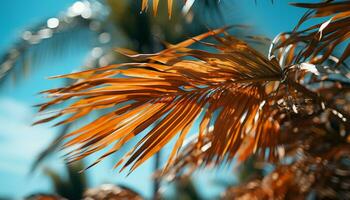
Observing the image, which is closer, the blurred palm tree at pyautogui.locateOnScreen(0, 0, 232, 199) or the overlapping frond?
the overlapping frond

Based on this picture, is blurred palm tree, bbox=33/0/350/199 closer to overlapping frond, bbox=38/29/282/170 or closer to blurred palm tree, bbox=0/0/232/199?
overlapping frond, bbox=38/29/282/170

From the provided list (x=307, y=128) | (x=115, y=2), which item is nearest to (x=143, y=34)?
(x=115, y=2)

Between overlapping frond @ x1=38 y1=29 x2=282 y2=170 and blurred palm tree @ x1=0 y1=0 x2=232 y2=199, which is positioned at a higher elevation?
overlapping frond @ x1=38 y1=29 x2=282 y2=170

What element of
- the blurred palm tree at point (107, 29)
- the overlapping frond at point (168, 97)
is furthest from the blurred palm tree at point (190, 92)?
the blurred palm tree at point (107, 29)

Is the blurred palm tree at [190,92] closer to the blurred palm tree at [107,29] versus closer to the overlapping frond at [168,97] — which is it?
the overlapping frond at [168,97]

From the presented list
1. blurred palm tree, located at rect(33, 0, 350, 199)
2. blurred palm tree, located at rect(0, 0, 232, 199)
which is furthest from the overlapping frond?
blurred palm tree, located at rect(0, 0, 232, 199)

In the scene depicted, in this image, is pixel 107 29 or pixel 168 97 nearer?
pixel 168 97

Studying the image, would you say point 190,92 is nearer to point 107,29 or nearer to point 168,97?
point 168,97

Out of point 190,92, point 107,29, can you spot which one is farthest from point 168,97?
point 107,29

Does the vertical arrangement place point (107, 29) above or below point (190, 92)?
below
